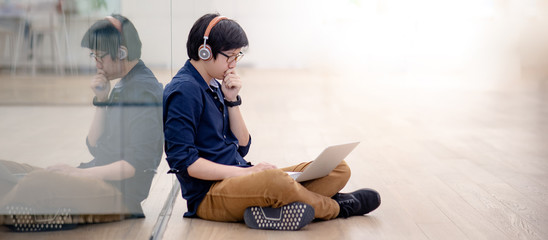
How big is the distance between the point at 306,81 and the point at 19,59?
7.46m

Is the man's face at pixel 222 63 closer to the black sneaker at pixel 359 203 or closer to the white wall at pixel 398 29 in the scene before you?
the black sneaker at pixel 359 203

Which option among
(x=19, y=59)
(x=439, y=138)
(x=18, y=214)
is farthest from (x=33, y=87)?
(x=439, y=138)

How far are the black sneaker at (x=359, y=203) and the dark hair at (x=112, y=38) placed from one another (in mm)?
Result: 1011

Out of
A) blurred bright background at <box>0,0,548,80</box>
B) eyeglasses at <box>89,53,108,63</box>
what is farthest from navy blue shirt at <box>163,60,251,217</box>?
blurred bright background at <box>0,0,548,80</box>

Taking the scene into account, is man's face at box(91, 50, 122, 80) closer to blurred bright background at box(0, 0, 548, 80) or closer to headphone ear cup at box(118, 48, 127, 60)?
headphone ear cup at box(118, 48, 127, 60)

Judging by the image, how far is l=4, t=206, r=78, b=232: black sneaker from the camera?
3.64ft

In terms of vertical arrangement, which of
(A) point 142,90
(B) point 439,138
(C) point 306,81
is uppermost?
(A) point 142,90

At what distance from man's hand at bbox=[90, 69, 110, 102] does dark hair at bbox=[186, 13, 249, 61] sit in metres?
0.80

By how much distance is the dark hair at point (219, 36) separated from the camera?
7.17 ft

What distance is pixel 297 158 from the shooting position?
141 inches

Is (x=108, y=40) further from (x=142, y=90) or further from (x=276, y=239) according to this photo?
(x=276, y=239)

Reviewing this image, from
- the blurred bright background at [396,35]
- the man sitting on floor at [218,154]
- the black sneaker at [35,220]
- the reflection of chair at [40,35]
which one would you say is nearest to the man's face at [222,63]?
the man sitting on floor at [218,154]

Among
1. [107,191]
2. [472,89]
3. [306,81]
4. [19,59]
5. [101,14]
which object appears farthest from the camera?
[306,81]

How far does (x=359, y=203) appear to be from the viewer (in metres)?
2.41
